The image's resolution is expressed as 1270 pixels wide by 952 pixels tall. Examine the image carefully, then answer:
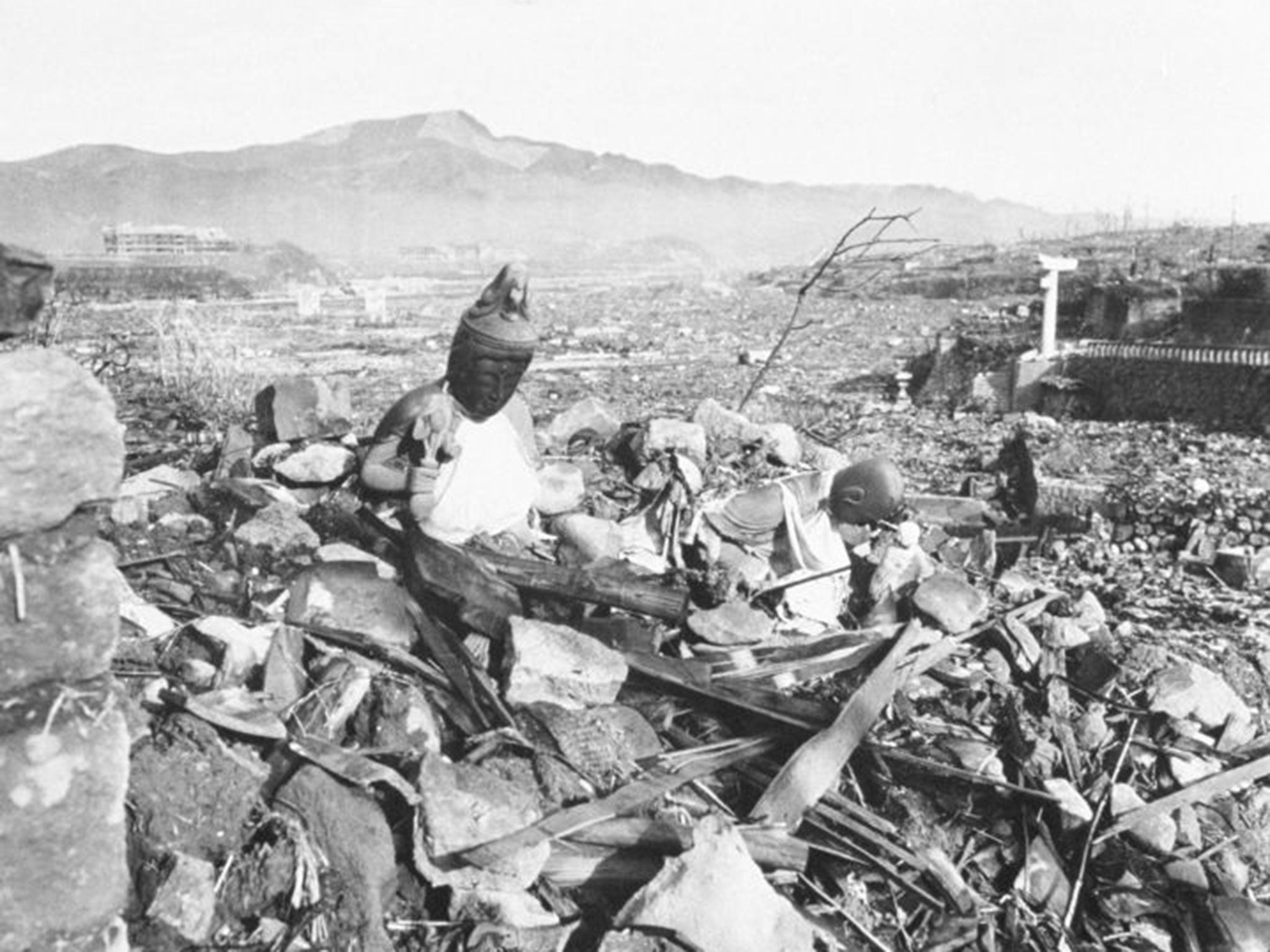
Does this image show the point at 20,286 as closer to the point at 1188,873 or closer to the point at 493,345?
the point at 493,345

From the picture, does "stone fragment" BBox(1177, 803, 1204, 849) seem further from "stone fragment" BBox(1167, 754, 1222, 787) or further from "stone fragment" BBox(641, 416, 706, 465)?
"stone fragment" BBox(641, 416, 706, 465)

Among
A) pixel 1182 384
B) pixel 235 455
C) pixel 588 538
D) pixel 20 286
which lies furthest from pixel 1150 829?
pixel 1182 384

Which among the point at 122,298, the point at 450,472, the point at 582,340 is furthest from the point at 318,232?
the point at 450,472

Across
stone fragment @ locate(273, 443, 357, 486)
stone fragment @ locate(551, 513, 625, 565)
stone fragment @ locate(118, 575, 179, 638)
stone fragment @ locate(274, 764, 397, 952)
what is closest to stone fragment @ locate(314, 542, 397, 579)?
stone fragment @ locate(118, 575, 179, 638)

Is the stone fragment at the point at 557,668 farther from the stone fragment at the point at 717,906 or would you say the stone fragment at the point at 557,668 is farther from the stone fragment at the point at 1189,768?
the stone fragment at the point at 1189,768

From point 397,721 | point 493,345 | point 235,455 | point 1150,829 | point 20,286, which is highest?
point 20,286

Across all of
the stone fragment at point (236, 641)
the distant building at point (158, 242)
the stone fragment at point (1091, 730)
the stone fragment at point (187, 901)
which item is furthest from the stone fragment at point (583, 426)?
the distant building at point (158, 242)

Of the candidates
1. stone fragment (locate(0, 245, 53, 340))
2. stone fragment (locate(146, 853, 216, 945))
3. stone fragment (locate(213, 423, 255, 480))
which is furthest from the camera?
stone fragment (locate(213, 423, 255, 480))

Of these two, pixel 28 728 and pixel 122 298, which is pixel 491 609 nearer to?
pixel 28 728
